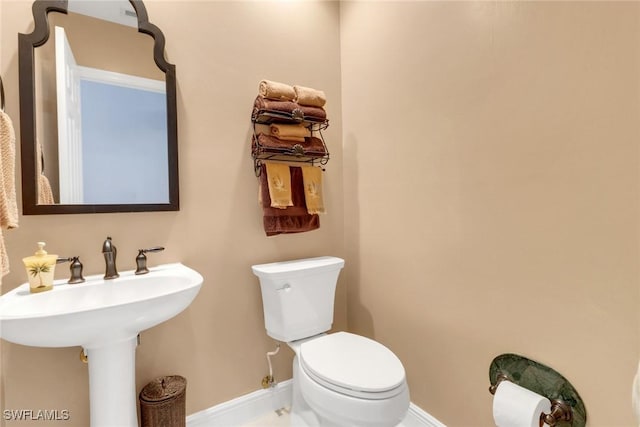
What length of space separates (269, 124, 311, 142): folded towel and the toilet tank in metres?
0.66

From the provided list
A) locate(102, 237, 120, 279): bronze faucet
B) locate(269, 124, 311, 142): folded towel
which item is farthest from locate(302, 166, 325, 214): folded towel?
locate(102, 237, 120, 279): bronze faucet

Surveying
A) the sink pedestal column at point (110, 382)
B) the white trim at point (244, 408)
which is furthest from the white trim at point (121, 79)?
the white trim at point (244, 408)

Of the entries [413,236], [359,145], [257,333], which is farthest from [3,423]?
[359,145]

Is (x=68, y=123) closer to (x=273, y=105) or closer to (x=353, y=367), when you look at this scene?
(x=273, y=105)

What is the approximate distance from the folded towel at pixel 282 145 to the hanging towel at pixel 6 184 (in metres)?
0.89

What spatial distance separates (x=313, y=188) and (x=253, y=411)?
4.01 feet

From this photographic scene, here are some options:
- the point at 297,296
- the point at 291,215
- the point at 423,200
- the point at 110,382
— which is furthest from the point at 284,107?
the point at 110,382

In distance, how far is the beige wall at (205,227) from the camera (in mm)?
1199

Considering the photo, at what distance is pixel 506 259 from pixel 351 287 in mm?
954

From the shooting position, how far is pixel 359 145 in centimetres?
179

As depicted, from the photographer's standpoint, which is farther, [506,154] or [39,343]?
[506,154]

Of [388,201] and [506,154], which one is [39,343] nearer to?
[388,201]

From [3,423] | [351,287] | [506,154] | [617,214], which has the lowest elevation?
[3,423]

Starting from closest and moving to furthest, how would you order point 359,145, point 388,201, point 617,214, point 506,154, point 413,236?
point 617,214, point 506,154, point 413,236, point 388,201, point 359,145
